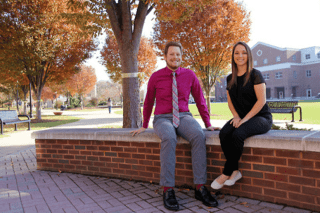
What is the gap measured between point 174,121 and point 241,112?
0.86 metres

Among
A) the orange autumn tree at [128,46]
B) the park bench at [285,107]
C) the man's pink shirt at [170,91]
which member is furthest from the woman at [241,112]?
the park bench at [285,107]

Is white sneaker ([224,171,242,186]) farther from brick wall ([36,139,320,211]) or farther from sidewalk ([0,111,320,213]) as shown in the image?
sidewalk ([0,111,320,213])

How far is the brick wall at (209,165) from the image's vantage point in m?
2.64

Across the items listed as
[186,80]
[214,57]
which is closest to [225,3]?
[214,57]

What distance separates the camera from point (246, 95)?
123 inches

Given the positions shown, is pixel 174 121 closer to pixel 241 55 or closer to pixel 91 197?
pixel 241 55

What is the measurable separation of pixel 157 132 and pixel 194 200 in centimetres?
96

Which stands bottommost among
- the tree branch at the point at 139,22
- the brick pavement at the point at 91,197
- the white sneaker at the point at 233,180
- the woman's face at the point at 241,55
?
the brick pavement at the point at 91,197

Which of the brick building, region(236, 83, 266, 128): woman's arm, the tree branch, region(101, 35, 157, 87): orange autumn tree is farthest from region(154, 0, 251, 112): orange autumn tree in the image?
the brick building

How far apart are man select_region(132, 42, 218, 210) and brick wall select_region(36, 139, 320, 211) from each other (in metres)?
0.26

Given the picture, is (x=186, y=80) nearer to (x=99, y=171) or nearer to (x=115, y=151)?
(x=115, y=151)

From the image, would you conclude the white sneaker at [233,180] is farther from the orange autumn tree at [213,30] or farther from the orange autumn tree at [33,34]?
the orange autumn tree at [33,34]

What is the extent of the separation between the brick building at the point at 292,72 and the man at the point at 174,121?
54708mm

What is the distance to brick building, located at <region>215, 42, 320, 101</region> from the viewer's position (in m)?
52.0
